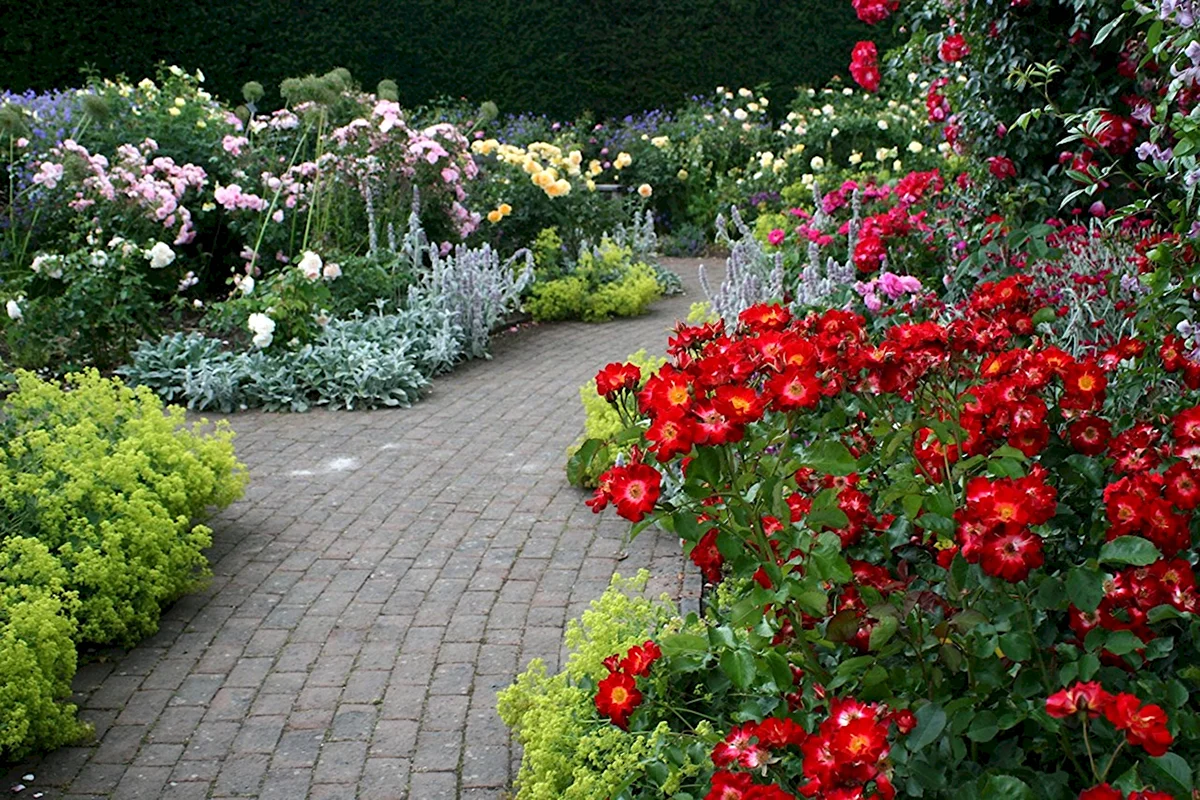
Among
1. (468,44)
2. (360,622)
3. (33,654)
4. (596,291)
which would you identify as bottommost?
(360,622)

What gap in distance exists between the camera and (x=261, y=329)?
6.76 meters

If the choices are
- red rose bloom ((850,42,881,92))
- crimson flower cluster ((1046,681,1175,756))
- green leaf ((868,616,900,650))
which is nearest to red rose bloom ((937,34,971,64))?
red rose bloom ((850,42,881,92))

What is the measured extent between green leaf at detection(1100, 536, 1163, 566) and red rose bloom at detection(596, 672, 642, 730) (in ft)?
2.82

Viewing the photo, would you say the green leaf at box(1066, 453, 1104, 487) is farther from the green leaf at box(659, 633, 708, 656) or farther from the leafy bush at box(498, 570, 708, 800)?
the leafy bush at box(498, 570, 708, 800)

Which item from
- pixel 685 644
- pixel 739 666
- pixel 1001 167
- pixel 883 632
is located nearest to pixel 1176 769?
pixel 883 632

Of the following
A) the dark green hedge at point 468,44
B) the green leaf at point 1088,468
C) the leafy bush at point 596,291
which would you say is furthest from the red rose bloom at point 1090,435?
the dark green hedge at point 468,44

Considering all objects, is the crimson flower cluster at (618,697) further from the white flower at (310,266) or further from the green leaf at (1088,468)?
the white flower at (310,266)

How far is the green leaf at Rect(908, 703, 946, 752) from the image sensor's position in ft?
6.04

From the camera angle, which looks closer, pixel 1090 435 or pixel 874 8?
pixel 1090 435

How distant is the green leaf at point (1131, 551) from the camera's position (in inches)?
72.2

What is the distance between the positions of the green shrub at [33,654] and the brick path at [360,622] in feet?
0.31

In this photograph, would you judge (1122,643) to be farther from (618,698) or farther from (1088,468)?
(618,698)

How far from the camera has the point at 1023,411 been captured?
2.02 metres

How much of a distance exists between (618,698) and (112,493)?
2.26 m
